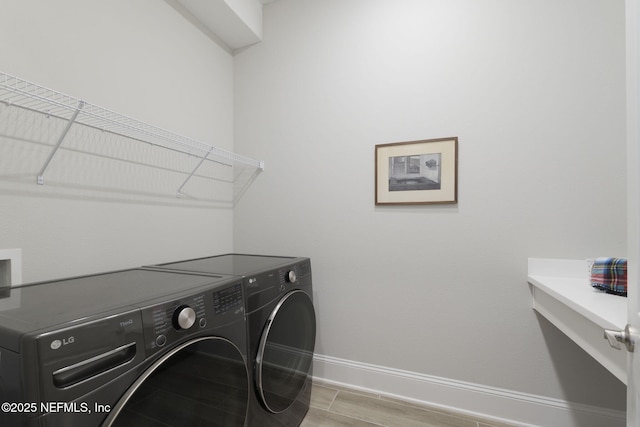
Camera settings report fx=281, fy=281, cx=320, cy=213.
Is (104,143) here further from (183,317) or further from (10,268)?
(183,317)

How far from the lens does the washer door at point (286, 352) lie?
3.90ft

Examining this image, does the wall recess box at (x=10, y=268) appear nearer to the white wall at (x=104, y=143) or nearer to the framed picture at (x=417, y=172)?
the white wall at (x=104, y=143)

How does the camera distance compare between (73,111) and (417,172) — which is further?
(417,172)

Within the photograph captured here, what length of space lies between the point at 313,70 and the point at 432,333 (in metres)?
1.88

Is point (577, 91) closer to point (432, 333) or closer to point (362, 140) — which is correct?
point (362, 140)

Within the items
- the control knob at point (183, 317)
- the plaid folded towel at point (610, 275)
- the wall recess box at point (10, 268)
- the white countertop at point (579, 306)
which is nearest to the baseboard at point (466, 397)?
the white countertop at point (579, 306)

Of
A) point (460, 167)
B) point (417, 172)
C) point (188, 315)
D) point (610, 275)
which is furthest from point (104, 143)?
point (610, 275)

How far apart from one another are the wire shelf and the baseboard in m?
1.63

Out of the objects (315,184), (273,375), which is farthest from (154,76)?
(273,375)

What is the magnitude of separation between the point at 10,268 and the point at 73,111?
2.12ft

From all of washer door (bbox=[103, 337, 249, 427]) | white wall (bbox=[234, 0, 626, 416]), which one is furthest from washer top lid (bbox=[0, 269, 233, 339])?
white wall (bbox=[234, 0, 626, 416])

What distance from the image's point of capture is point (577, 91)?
141 centimetres

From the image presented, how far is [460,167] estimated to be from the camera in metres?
1.62

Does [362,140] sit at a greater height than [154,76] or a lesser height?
lesser
